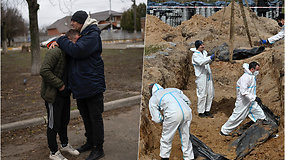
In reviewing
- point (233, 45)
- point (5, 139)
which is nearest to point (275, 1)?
point (233, 45)

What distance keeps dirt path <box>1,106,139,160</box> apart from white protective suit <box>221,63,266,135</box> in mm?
2176

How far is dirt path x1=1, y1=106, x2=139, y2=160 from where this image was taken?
14.0 ft

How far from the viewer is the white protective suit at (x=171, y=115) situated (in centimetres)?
243

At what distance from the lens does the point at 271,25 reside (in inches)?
102

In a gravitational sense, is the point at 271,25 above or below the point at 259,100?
above

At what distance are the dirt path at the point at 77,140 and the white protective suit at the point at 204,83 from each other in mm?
1944

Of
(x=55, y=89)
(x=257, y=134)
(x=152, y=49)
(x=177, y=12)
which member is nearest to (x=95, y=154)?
(x=55, y=89)

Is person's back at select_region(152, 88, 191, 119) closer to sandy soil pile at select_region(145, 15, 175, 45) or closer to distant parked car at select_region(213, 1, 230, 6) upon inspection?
sandy soil pile at select_region(145, 15, 175, 45)

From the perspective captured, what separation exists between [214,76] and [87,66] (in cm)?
172

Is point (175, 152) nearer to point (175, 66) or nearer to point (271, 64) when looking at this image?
point (175, 66)

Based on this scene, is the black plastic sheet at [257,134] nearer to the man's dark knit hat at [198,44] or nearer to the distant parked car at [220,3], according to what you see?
the man's dark knit hat at [198,44]

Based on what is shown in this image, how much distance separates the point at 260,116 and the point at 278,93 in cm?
24

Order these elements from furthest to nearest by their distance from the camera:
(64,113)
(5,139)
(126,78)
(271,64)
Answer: (126,78)
(5,139)
(64,113)
(271,64)

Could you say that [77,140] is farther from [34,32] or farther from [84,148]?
[34,32]
